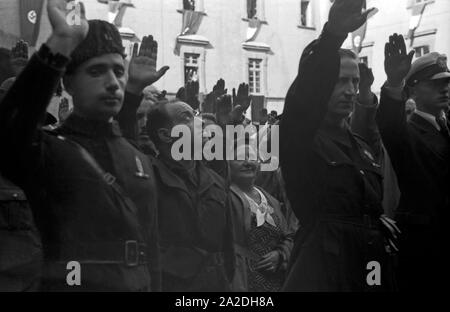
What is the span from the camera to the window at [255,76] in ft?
15.0

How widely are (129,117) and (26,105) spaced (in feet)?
2.70

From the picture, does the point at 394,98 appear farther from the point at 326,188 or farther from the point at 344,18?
the point at 344,18

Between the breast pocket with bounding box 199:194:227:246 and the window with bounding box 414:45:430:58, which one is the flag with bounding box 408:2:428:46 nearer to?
the window with bounding box 414:45:430:58

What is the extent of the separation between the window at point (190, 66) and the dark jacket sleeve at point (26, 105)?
1.52 meters

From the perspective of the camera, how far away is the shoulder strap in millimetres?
3207

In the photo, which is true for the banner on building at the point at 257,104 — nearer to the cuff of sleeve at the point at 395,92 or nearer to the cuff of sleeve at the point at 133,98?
the cuff of sleeve at the point at 395,92

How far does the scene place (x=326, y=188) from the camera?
379cm

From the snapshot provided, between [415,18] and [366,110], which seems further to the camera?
[415,18]

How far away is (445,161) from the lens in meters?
4.68

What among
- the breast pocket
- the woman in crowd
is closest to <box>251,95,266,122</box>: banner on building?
the woman in crowd

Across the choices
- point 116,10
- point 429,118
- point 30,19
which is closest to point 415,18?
point 429,118
